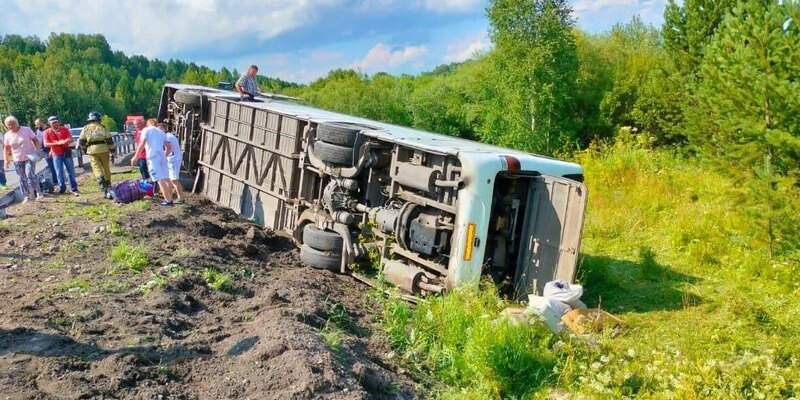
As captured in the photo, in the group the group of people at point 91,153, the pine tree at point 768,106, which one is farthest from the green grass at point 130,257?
the pine tree at point 768,106

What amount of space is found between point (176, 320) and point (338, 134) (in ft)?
11.5

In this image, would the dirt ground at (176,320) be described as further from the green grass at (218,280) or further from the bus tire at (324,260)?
the bus tire at (324,260)

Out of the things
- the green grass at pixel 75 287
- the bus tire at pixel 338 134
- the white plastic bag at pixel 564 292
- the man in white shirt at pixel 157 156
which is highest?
the bus tire at pixel 338 134

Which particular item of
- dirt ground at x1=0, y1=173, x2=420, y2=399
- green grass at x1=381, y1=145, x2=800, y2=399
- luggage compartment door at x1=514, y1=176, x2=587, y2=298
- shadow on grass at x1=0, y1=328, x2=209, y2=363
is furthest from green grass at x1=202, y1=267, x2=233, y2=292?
luggage compartment door at x1=514, y1=176, x2=587, y2=298

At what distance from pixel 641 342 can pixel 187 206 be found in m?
7.72

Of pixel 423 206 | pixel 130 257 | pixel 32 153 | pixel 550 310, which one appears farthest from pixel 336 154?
pixel 32 153

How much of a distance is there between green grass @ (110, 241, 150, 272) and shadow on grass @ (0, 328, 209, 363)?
2172 mm

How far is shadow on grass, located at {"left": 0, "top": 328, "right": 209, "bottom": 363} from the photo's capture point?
4.90 meters

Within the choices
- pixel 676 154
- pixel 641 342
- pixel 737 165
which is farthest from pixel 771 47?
pixel 676 154

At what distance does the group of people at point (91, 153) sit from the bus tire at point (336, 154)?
374cm

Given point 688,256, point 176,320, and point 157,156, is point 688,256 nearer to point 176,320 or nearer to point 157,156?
point 176,320

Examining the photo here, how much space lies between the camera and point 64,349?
4.96 metres

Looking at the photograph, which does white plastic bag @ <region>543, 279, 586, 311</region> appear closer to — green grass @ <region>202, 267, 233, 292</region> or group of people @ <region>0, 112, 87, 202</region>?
green grass @ <region>202, 267, 233, 292</region>

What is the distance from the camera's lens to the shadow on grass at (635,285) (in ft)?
25.7
